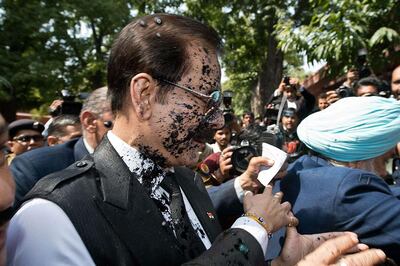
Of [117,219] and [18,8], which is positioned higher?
[18,8]

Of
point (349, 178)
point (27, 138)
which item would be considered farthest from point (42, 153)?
point (27, 138)

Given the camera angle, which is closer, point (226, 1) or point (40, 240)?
point (40, 240)

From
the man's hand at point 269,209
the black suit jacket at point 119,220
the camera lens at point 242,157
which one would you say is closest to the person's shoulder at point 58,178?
the black suit jacket at point 119,220

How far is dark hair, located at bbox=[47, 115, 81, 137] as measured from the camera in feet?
13.0

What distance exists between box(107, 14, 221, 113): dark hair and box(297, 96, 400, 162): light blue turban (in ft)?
2.44

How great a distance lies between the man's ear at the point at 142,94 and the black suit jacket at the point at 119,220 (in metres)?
0.16

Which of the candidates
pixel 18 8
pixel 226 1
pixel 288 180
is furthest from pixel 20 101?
pixel 288 180

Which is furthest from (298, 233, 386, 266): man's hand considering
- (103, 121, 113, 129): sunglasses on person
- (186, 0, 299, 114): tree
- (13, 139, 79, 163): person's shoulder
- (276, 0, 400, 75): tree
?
(186, 0, 299, 114): tree

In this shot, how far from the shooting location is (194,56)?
1476 mm

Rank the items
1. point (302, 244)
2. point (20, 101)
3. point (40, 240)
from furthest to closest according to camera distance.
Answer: point (20, 101), point (302, 244), point (40, 240)

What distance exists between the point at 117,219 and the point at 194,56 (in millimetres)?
592

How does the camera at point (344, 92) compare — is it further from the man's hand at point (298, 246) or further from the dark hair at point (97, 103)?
the man's hand at point (298, 246)

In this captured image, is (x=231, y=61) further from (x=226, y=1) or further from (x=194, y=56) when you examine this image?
(x=194, y=56)

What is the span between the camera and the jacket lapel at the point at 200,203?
1575mm
